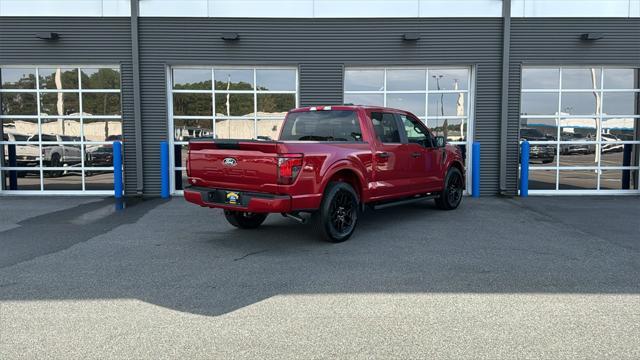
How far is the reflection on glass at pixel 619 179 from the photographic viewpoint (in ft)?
39.4

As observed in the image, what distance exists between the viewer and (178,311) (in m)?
4.26

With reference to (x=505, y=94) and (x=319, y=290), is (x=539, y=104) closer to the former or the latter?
(x=505, y=94)

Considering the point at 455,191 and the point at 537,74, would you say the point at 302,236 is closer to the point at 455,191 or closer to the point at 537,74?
the point at 455,191

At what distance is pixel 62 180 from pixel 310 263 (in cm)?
878

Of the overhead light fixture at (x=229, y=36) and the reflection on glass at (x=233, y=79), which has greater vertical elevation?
the overhead light fixture at (x=229, y=36)

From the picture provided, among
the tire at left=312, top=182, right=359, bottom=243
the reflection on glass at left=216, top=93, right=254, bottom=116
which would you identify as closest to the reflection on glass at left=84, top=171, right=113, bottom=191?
the reflection on glass at left=216, top=93, right=254, bottom=116

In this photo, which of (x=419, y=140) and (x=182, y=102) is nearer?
(x=419, y=140)

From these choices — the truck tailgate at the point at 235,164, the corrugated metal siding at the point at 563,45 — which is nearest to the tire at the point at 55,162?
the truck tailgate at the point at 235,164

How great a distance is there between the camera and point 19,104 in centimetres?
1178

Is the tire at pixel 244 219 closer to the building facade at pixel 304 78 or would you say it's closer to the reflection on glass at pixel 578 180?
the building facade at pixel 304 78

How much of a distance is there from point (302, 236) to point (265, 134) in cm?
521

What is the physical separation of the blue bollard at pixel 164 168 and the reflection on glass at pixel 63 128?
2267 millimetres

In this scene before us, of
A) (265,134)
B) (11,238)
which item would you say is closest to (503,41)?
(265,134)

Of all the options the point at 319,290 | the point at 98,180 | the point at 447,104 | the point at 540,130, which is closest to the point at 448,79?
the point at 447,104
